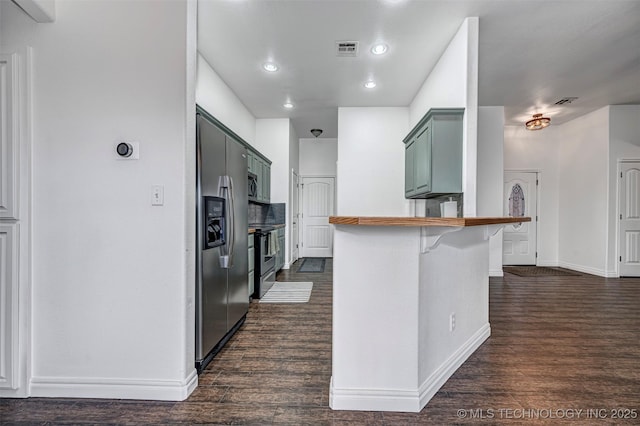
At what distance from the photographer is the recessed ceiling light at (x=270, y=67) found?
3.83 meters

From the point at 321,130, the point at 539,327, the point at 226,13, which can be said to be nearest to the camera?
the point at 226,13

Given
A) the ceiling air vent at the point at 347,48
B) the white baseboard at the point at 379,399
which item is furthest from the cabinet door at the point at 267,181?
the white baseboard at the point at 379,399

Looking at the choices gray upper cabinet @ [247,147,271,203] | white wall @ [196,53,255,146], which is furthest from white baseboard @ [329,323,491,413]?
gray upper cabinet @ [247,147,271,203]

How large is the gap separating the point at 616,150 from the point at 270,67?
5.78 meters

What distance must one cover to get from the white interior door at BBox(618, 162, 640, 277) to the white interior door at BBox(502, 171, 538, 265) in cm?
132

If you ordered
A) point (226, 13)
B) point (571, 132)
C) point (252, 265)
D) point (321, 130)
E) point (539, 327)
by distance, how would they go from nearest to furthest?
point (226, 13) → point (539, 327) → point (252, 265) → point (571, 132) → point (321, 130)

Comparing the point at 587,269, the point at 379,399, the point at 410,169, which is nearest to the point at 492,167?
the point at 410,169

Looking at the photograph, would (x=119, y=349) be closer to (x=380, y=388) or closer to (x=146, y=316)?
(x=146, y=316)

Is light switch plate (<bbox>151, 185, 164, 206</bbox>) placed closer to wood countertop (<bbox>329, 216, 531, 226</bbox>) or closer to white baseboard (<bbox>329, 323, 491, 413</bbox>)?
wood countertop (<bbox>329, 216, 531, 226</bbox>)

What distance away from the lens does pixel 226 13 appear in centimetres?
282

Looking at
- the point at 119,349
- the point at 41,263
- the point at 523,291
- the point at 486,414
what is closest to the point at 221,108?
the point at 41,263

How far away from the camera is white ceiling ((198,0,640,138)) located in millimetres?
2762

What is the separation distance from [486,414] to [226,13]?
3.50 meters

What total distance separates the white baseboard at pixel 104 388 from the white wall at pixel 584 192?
674 centimetres
